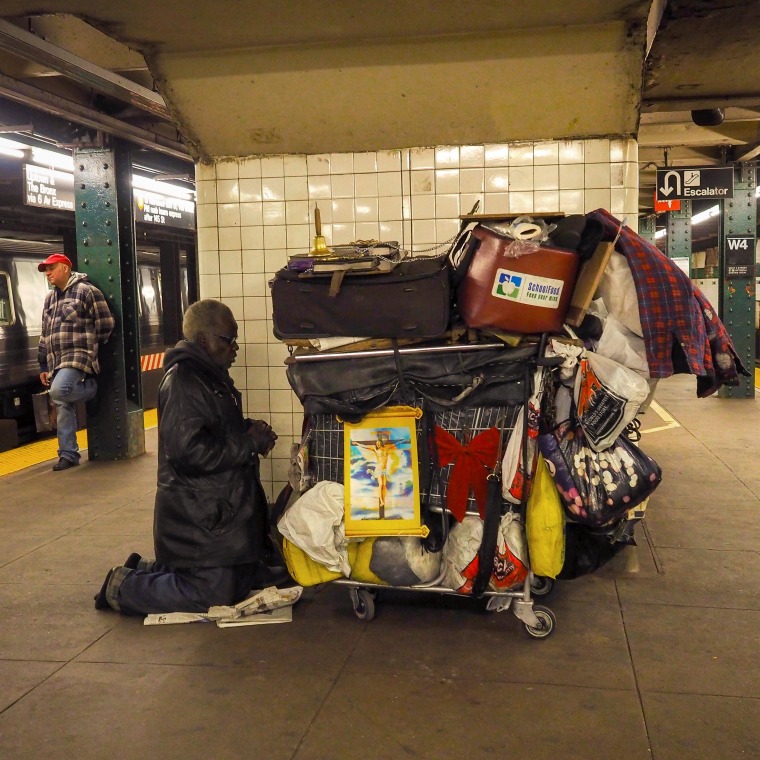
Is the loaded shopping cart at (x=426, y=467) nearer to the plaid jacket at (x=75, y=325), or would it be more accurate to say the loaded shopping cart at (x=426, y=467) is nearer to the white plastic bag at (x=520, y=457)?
the white plastic bag at (x=520, y=457)

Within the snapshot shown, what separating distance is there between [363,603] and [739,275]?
10.2 meters

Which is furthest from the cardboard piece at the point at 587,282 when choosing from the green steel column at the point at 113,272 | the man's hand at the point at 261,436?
the green steel column at the point at 113,272

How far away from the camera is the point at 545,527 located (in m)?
3.40

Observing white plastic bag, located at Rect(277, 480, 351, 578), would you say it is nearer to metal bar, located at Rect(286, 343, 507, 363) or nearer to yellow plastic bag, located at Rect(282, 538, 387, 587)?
yellow plastic bag, located at Rect(282, 538, 387, 587)

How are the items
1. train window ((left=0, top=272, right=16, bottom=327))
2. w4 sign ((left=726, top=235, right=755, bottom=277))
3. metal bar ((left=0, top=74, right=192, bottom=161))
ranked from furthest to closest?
w4 sign ((left=726, top=235, right=755, bottom=277)), train window ((left=0, top=272, right=16, bottom=327)), metal bar ((left=0, top=74, right=192, bottom=161))

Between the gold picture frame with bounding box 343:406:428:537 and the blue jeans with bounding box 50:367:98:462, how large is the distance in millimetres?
4521

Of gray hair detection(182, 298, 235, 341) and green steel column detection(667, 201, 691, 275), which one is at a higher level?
green steel column detection(667, 201, 691, 275)

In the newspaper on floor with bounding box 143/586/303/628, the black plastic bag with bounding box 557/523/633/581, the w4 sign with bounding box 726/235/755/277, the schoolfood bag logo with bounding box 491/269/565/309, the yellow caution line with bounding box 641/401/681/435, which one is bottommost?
the yellow caution line with bounding box 641/401/681/435

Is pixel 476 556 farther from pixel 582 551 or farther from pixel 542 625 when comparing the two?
pixel 582 551

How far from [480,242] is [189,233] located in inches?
361

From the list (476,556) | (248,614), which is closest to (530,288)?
(476,556)

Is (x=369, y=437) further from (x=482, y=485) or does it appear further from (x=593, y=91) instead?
(x=593, y=91)

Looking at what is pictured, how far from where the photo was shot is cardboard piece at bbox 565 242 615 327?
3.46m

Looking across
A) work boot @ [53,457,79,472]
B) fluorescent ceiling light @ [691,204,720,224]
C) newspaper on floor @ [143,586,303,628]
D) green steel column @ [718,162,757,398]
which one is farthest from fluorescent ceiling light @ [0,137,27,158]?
fluorescent ceiling light @ [691,204,720,224]
